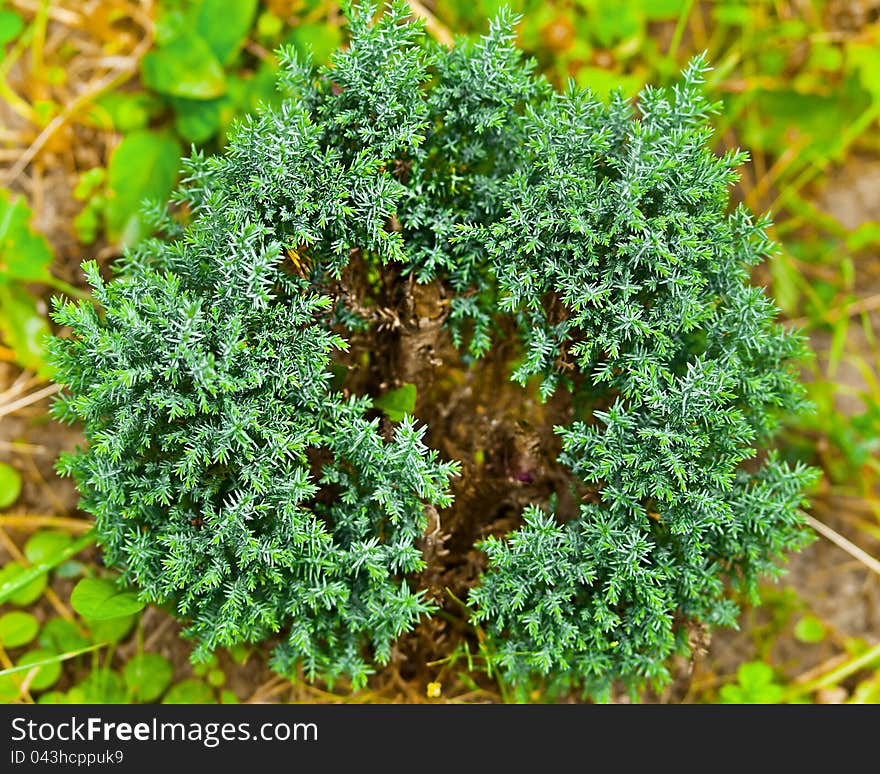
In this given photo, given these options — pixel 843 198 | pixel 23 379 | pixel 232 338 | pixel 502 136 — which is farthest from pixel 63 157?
pixel 843 198

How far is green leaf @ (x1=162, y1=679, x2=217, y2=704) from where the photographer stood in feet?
7.47

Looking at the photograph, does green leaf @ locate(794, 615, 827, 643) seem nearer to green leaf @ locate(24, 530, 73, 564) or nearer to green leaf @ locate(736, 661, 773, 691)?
green leaf @ locate(736, 661, 773, 691)

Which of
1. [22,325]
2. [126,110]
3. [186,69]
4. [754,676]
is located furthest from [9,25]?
[754,676]

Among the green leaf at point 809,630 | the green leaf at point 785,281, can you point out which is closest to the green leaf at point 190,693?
the green leaf at point 809,630

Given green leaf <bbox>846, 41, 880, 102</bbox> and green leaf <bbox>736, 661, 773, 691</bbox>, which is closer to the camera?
green leaf <bbox>736, 661, 773, 691</bbox>

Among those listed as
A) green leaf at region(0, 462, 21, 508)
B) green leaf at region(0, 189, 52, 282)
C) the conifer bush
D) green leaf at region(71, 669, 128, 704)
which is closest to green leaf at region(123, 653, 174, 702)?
green leaf at region(71, 669, 128, 704)

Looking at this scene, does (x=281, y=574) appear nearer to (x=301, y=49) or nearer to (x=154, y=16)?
(x=301, y=49)

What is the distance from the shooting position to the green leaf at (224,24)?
244 cm

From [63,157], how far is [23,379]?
825 millimetres

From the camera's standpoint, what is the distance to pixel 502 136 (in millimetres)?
1850

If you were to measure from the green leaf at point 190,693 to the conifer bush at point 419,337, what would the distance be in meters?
0.56

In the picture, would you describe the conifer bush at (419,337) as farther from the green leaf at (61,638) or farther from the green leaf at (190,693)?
the green leaf at (61,638)

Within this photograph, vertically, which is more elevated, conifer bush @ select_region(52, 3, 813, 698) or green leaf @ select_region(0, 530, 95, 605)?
conifer bush @ select_region(52, 3, 813, 698)

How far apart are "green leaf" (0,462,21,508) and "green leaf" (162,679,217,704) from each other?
33.4 inches
